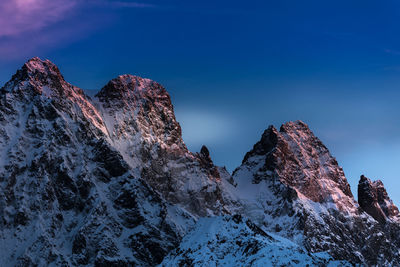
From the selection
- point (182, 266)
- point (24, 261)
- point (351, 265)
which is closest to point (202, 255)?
point (182, 266)

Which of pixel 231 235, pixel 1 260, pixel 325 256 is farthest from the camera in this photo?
pixel 1 260

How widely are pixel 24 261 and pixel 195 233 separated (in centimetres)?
4757

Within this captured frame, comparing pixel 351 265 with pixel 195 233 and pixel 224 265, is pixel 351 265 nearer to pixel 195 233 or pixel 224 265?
pixel 224 265

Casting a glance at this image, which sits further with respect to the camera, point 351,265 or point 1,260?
point 1,260

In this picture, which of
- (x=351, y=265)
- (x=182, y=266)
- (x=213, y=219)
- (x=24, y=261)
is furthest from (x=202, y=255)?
(x=24, y=261)

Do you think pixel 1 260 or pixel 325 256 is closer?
pixel 325 256

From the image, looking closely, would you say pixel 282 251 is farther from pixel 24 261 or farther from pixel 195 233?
pixel 24 261

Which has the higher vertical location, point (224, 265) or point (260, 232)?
point (260, 232)

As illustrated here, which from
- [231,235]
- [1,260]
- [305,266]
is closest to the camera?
[305,266]

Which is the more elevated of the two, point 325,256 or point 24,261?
point 325,256

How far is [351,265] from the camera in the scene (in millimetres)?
158000

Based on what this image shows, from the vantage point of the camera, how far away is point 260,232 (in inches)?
7485

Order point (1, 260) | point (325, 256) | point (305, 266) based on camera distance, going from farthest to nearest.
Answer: point (1, 260), point (325, 256), point (305, 266)

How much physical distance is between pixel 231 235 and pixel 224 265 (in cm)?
1304
